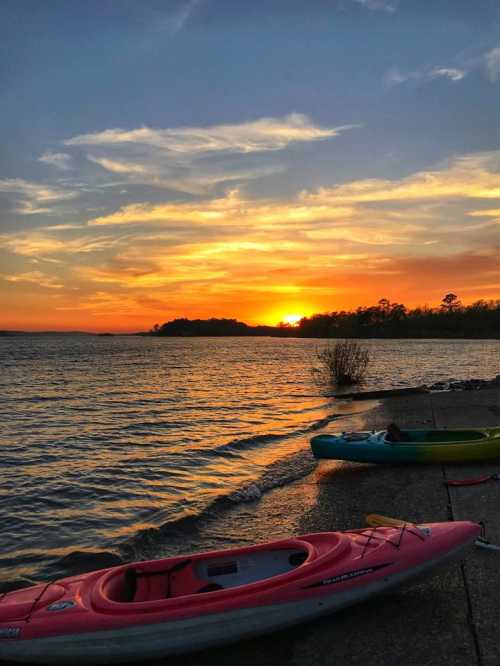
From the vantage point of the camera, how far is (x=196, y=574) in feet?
15.3

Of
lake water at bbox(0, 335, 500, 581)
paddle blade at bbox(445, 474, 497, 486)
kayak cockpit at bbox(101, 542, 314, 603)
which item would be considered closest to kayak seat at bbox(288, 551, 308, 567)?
kayak cockpit at bbox(101, 542, 314, 603)

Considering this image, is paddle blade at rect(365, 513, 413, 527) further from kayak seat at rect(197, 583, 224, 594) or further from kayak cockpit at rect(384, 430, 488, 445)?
kayak cockpit at rect(384, 430, 488, 445)

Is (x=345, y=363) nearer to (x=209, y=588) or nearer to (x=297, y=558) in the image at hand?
(x=297, y=558)

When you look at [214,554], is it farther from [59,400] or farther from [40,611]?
[59,400]

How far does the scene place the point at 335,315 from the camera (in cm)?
17562

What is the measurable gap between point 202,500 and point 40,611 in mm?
4377

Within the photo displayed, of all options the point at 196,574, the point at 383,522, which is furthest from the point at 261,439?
the point at 196,574

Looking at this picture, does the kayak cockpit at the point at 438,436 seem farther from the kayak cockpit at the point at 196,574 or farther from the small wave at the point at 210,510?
the kayak cockpit at the point at 196,574

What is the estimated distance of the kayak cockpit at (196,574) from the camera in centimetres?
448

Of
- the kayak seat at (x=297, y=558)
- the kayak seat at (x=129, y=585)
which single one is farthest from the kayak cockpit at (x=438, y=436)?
the kayak seat at (x=129, y=585)

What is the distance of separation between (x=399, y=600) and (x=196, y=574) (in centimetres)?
176

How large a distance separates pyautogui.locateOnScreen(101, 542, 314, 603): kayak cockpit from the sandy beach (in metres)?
0.57

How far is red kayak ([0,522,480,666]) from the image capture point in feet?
12.8

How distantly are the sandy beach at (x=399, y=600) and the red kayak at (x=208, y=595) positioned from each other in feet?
0.54
